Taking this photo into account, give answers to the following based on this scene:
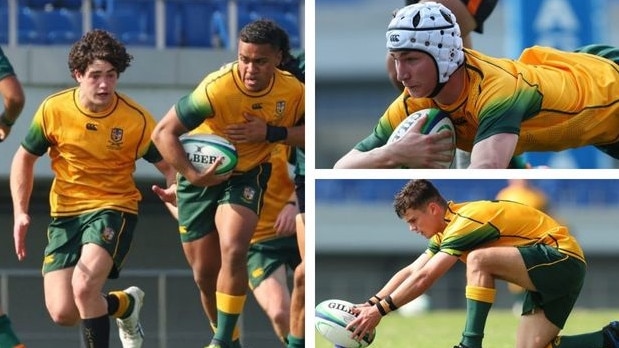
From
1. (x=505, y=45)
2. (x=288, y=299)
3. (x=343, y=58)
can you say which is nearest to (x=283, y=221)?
(x=288, y=299)

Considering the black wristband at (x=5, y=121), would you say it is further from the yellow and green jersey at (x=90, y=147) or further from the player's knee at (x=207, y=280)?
the player's knee at (x=207, y=280)

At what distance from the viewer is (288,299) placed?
298 inches

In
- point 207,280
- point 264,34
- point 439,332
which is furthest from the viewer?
point 439,332

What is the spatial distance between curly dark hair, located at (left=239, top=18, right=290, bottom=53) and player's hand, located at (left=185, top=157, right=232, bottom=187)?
54 cm

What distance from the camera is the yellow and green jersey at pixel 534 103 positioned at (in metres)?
6.34

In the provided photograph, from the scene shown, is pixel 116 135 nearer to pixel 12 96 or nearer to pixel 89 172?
pixel 89 172

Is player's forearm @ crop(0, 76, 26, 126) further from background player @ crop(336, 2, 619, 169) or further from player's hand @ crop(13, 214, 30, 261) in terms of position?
background player @ crop(336, 2, 619, 169)

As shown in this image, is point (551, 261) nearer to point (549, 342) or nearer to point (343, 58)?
point (549, 342)

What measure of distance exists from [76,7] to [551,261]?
9.48 ft

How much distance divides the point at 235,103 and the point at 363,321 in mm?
1176

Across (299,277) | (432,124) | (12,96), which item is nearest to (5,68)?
(12,96)

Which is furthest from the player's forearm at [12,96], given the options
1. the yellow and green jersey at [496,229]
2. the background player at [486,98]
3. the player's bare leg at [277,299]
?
the yellow and green jersey at [496,229]

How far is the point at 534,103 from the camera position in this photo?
6.44 metres

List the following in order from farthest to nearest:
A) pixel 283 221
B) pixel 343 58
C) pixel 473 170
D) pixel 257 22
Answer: pixel 343 58 → pixel 283 221 → pixel 257 22 → pixel 473 170
